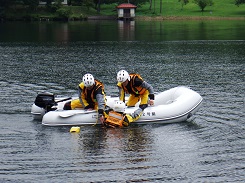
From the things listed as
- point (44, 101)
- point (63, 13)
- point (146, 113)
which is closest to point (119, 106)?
point (146, 113)

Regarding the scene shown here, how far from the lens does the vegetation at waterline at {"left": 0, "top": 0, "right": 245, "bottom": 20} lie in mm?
111938

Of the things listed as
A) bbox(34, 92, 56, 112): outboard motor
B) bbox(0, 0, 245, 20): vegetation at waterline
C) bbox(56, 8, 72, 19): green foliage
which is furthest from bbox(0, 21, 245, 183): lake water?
bbox(0, 0, 245, 20): vegetation at waterline

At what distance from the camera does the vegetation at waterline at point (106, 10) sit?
4407 inches

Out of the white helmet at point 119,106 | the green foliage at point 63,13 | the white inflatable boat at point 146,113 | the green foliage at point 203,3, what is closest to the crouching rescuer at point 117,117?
the white helmet at point 119,106

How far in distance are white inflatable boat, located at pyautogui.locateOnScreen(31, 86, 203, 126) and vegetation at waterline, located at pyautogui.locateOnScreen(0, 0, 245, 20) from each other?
90.7 m

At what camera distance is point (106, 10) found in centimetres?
12200

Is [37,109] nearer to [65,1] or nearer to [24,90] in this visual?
[24,90]

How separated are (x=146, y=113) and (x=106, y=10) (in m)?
103

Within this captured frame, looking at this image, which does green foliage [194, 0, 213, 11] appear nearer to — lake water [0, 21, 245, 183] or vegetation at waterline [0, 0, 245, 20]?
vegetation at waterline [0, 0, 245, 20]

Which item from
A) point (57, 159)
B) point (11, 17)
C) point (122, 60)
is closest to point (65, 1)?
point (11, 17)

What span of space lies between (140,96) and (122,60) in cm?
2281

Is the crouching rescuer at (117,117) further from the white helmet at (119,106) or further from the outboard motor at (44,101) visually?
the outboard motor at (44,101)

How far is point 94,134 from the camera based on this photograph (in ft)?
64.8

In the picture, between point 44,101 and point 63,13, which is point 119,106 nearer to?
point 44,101
